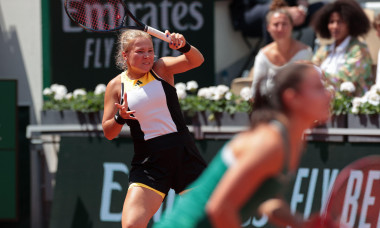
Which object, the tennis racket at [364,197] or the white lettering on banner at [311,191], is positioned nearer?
the tennis racket at [364,197]

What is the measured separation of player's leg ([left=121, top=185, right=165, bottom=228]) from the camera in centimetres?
470

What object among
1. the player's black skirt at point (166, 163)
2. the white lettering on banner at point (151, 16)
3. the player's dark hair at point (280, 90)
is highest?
the white lettering on banner at point (151, 16)

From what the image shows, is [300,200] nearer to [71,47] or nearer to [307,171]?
[307,171]

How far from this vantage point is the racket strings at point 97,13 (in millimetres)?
5133

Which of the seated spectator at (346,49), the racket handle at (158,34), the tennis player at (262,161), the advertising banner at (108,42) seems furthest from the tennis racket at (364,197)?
the tennis player at (262,161)

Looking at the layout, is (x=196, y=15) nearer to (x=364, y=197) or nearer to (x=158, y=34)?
(x=364, y=197)

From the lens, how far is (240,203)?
8.95ft

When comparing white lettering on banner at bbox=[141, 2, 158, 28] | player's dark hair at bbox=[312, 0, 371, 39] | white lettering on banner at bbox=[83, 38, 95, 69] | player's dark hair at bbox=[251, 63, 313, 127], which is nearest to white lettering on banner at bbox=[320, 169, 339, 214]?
player's dark hair at bbox=[312, 0, 371, 39]

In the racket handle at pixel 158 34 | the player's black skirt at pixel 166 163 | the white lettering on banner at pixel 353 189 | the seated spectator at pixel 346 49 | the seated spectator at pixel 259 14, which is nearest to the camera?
the racket handle at pixel 158 34

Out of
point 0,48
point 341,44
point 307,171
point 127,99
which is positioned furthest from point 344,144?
point 0,48

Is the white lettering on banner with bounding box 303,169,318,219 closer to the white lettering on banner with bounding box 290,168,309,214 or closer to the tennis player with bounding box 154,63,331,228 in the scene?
the white lettering on banner with bounding box 290,168,309,214

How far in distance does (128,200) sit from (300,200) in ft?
7.77

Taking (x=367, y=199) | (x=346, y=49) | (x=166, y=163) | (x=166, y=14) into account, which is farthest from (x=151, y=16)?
(x=166, y=163)

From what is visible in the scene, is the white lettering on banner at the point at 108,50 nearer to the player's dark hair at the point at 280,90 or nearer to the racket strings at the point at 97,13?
the racket strings at the point at 97,13
